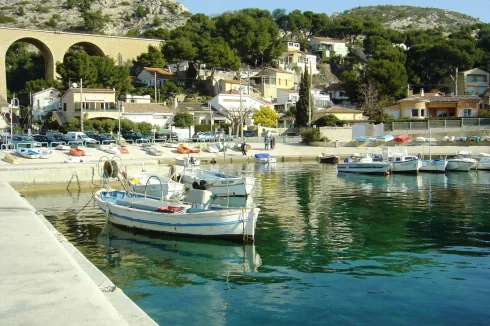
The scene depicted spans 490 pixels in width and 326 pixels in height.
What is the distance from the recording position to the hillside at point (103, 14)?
486 ft

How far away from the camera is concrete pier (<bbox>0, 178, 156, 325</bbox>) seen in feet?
25.6

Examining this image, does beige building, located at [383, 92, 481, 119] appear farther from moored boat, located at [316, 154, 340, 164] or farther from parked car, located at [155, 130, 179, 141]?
parked car, located at [155, 130, 179, 141]

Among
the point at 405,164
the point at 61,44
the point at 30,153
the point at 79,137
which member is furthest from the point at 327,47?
the point at 30,153

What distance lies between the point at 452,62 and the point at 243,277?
304 ft

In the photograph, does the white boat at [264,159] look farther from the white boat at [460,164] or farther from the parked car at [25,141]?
the parked car at [25,141]

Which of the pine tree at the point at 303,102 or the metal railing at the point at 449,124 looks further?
the pine tree at the point at 303,102

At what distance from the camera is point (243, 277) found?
14.7 m

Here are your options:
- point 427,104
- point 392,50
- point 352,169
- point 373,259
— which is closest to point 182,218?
point 373,259

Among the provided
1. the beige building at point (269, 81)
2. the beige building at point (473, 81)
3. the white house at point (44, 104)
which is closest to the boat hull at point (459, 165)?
the beige building at point (269, 81)

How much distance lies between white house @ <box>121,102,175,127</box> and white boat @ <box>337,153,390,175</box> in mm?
33358

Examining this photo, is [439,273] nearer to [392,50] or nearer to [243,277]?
[243,277]

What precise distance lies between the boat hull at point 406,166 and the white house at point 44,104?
4917cm

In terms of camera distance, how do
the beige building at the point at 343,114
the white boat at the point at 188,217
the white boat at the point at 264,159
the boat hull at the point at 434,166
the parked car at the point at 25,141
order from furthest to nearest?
the beige building at the point at 343,114 → the white boat at the point at 264,159 → the parked car at the point at 25,141 → the boat hull at the point at 434,166 → the white boat at the point at 188,217

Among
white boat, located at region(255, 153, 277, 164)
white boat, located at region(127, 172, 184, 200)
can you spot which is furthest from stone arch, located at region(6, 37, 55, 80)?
white boat, located at region(127, 172, 184, 200)
